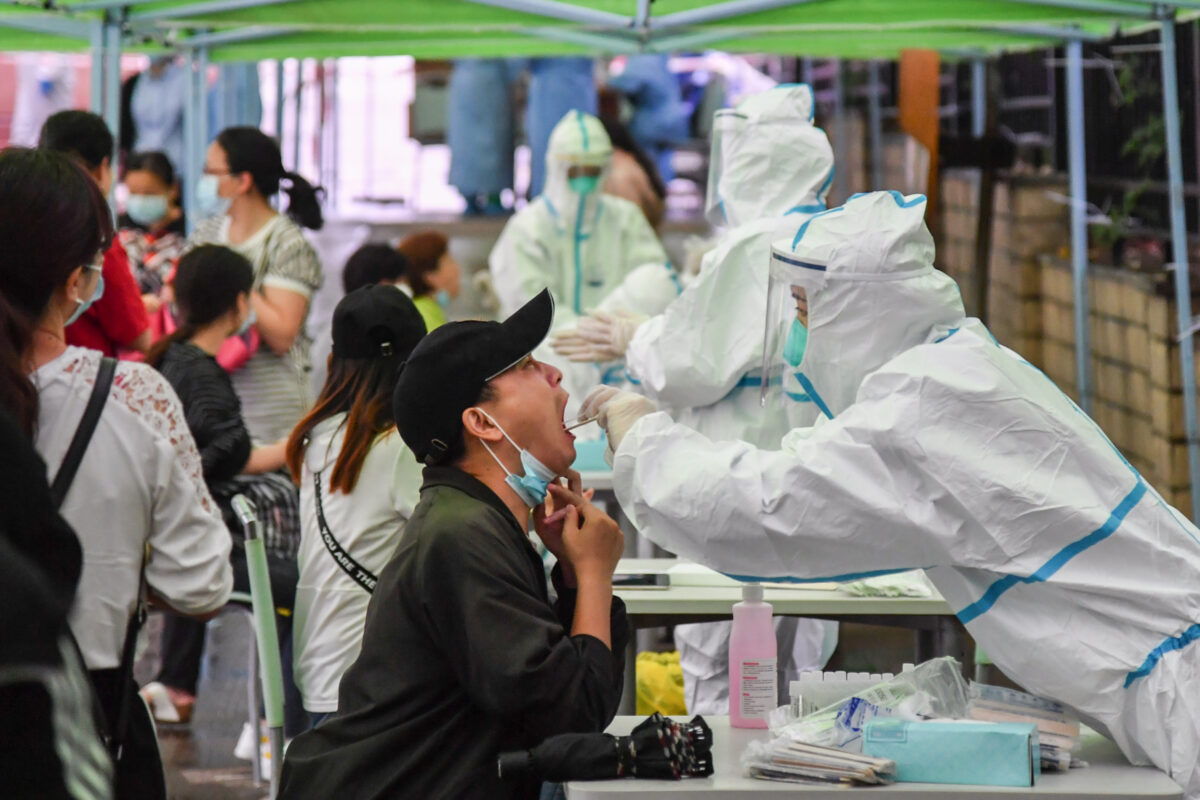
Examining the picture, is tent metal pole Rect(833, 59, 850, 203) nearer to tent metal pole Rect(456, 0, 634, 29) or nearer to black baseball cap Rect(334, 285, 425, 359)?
tent metal pole Rect(456, 0, 634, 29)

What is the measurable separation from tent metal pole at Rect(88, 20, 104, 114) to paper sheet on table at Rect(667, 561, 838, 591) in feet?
10.0

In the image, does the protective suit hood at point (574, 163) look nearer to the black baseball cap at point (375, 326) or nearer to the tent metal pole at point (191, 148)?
the tent metal pole at point (191, 148)

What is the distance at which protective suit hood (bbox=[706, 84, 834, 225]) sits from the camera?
14.9ft

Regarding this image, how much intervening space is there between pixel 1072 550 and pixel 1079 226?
4.82 m

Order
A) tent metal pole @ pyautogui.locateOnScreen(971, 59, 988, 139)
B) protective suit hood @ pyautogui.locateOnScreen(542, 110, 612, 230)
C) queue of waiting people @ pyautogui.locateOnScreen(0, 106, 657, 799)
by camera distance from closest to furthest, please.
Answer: queue of waiting people @ pyautogui.locateOnScreen(0, 106, 657, 799)
protective suit hood @ pyautogui.locateOnScreen(542, 110, 612, 230)
tent metal pole @ pyautogui.locateOnScreen(971, 59, 988, 139)

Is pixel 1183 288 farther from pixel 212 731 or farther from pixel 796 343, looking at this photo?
pixel 212 731

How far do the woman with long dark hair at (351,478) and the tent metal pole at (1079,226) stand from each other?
4109 mm

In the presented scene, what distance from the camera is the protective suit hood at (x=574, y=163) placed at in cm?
686

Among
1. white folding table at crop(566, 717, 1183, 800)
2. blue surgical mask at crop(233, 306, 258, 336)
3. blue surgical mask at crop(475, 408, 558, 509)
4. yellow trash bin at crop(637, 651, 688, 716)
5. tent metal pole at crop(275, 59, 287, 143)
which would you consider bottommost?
yellow trash bin at crop(637, 651, 688, 716)

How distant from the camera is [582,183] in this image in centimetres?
687

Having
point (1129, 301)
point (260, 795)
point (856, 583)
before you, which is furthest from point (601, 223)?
point (856, 583)

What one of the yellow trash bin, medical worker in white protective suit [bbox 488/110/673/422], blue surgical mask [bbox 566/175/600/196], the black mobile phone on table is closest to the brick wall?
medical worker in white protective suit [bbox 488/110/673/422]

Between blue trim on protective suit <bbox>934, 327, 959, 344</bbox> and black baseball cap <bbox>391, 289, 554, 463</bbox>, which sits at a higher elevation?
blue trim on protective suit <bbox>934, 327, 959, 344</bbox>

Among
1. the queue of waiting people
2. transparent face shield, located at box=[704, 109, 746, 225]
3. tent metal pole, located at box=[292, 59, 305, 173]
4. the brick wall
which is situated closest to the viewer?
the queue of waiting people
